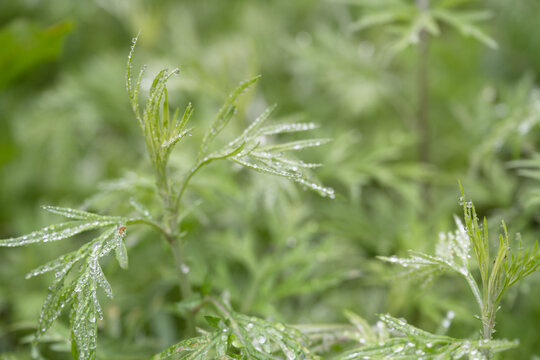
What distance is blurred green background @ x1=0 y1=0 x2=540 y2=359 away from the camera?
1.18 metres

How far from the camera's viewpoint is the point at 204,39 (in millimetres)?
2158

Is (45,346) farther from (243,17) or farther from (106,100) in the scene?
(243,17)

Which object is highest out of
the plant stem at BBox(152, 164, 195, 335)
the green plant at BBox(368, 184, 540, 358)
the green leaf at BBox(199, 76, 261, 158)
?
the green leaf at BBox(199, 76, 261, 158)

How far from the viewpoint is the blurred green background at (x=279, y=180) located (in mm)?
1176

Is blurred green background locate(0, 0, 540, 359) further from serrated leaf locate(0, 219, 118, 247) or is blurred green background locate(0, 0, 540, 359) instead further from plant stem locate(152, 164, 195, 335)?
serrated leaf locate(0, 219, 118, 247)

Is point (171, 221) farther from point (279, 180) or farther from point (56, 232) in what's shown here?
point (279, 180)

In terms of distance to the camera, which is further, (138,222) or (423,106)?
(423,106)

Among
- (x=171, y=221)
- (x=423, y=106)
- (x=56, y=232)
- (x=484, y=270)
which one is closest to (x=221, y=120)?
(x=171, y=221)

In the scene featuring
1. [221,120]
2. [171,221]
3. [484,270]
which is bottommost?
[484,270]

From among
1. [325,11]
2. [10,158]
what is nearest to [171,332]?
[10,158]

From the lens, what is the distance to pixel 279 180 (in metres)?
1.28

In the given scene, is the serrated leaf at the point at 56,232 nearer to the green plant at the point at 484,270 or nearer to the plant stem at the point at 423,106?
the green plant at the point at 484,270

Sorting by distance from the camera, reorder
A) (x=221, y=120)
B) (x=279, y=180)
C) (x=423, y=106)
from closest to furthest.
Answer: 1. (x=221, y=120)
2. (x=279, y=180)
3. (x=423, y=106)

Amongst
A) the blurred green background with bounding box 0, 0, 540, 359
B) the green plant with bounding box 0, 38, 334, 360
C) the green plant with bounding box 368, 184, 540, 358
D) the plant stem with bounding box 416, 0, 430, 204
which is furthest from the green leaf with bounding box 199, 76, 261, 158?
the plant stem with bounding box 416, 0, 430, 204
